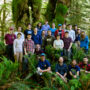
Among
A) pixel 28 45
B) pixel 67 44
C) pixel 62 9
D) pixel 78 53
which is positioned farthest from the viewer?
pixel 62 9

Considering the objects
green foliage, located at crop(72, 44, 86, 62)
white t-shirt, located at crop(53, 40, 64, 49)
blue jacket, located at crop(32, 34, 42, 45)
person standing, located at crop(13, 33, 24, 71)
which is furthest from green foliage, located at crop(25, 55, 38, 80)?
green foliage, located at crop(72, 44, 86, 62)

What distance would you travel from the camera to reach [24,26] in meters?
10.6

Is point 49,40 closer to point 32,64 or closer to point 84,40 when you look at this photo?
point 84,40

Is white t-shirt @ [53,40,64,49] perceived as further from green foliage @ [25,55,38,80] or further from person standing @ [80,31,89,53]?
person standing @ [80,31,89,53]

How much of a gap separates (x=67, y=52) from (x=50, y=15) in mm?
7792

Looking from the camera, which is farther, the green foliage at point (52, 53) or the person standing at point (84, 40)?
the person standing at point (84, 40)

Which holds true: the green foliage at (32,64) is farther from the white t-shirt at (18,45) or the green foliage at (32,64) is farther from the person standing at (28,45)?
the white t-shirt at (18,45)

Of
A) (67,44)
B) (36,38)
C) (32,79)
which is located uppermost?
(36,38)

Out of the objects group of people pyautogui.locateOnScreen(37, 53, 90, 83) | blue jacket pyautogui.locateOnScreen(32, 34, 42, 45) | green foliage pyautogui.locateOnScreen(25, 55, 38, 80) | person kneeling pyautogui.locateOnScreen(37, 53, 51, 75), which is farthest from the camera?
blue jacket pyautogui.locateOnScreen(32, 34, 42, 45)

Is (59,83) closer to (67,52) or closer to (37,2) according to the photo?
(67,52)

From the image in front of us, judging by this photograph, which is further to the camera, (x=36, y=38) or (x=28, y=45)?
(x=36, y=38)

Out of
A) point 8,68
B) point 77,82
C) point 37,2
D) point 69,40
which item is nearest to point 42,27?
point 69,40

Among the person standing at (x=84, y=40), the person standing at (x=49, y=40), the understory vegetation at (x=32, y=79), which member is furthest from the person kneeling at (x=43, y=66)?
the person standing at (x=84, y=40)

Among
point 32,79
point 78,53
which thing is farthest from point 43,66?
point 78,53
